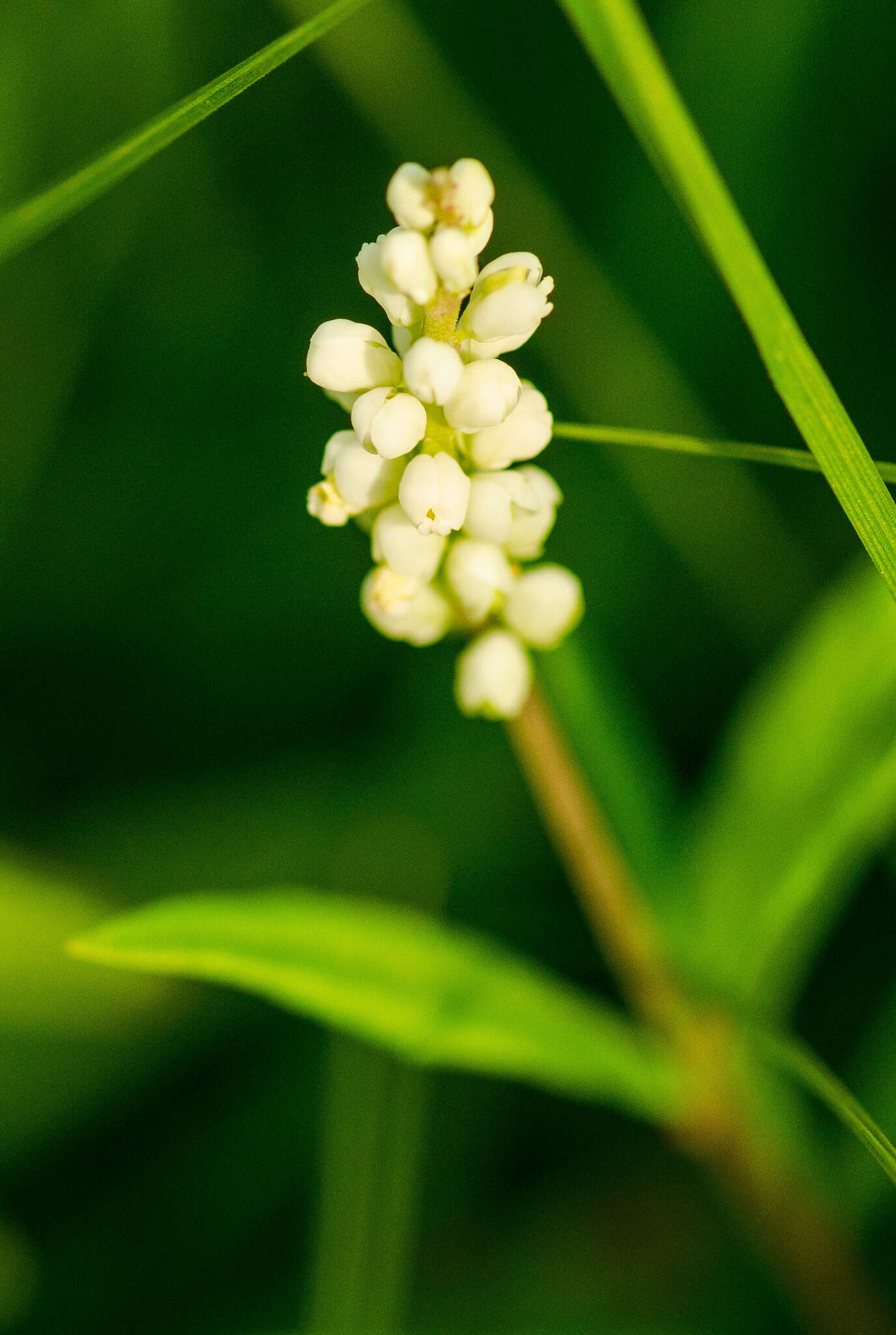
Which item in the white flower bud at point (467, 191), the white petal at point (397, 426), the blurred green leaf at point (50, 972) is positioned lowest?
the blurred green leaf at point (50, 972)

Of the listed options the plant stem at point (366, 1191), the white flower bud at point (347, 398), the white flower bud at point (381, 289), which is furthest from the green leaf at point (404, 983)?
the white flower bud at point (381, 289)

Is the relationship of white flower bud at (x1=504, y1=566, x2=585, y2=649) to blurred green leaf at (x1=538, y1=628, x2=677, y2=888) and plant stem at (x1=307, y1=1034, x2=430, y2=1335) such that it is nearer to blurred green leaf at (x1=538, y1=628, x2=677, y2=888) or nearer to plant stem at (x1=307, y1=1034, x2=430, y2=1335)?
blurred green leaf at (x1=538, y1=628, x2=677, y2=888)

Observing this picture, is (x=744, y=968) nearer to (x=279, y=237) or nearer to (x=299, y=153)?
(x=279, y=237)

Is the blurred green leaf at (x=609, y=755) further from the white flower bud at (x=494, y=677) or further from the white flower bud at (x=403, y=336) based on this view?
the white flower bud at (x=403, y=336)

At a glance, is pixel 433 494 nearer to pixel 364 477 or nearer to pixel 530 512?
pixel 364 477

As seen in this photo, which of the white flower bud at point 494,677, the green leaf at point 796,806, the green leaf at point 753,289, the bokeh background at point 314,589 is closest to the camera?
the green leaf at point 753,289

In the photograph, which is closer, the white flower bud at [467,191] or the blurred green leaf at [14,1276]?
the white flower bud at [467,191]

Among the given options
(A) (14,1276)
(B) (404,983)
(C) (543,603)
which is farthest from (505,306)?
(A) (14,1276)

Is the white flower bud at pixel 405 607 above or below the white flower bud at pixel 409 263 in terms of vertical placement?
below
